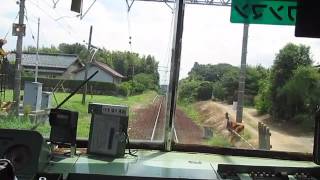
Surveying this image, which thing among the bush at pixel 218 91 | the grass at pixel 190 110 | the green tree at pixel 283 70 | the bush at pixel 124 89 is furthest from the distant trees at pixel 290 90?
the bush at pixel 124 89

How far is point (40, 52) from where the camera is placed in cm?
414

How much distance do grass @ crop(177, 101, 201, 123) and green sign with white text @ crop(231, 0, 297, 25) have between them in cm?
90

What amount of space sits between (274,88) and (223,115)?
1.69 ft

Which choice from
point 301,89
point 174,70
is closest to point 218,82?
point 174,70

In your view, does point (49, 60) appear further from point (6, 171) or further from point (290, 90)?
point (6, 171)

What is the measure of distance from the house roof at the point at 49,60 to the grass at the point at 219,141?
137cm

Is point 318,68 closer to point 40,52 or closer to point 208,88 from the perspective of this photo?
point 208,88

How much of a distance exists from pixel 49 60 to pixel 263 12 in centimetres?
177

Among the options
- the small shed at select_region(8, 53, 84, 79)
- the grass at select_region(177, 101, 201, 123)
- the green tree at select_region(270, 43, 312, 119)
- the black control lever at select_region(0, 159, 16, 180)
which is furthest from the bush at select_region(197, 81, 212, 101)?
the black control lever at select_region(0, 159, 16, 180)

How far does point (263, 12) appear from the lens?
152 inches

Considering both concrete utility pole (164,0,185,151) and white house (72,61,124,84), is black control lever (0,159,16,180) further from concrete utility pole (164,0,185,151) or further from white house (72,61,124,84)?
concrete utility pole (164,0,185,151)

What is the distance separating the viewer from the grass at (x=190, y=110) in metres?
4.34

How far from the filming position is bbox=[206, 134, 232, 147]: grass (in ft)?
14.3

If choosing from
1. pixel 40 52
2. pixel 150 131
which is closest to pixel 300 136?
pixel 150 131
